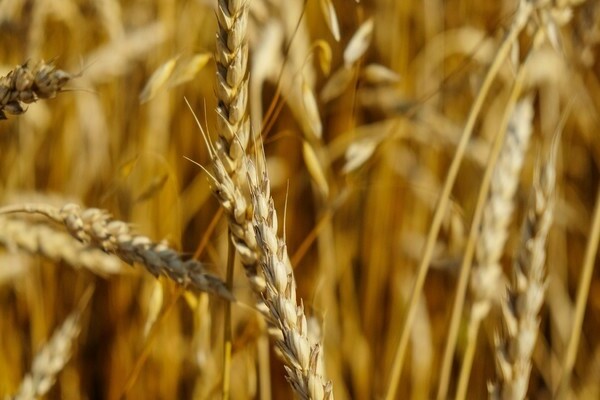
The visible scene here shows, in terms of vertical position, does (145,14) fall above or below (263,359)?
above

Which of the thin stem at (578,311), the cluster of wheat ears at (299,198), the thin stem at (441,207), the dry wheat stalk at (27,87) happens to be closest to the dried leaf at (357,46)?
the cluster of wheat ears at (299,198)

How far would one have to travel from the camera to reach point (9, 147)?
1.27 meters

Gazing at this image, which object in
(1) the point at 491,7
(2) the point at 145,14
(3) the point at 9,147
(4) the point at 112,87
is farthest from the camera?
(1) the point at 491,7

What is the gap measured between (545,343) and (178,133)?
82 centimetres

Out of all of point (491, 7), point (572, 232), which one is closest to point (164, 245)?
point (572, 232)

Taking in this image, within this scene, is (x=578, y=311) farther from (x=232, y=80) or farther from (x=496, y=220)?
(x=232, y=80)

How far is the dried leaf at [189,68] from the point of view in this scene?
2.46 feet

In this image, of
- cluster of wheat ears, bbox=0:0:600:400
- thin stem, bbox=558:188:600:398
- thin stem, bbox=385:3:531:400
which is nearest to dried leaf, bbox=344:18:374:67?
cluster of wheat ears, bbox=0:0:600:400

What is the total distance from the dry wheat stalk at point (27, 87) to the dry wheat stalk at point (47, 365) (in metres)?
0.30

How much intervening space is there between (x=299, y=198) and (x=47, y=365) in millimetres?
892

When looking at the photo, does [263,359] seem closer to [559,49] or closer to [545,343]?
[559,49]

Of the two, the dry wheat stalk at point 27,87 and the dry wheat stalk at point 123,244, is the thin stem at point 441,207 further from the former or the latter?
the dry wheat stalk at point 27,87

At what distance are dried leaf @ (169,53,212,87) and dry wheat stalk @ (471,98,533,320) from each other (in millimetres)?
313

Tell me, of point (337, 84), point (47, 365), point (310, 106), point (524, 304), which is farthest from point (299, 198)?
point (524, 304)
